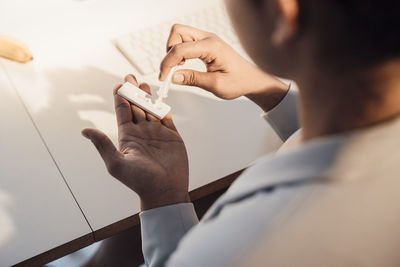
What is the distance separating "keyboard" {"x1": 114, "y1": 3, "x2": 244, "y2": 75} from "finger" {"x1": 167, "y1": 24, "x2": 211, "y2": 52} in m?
0.11

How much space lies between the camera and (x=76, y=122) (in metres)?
0.75

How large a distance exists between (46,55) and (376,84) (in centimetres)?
76

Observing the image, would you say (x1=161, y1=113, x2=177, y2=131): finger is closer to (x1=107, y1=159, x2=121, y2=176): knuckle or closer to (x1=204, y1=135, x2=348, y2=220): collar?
(x1=107, y1=159, x2=121, y2=176): knuckle

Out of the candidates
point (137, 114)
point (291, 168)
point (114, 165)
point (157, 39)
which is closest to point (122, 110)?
point (137, 114)

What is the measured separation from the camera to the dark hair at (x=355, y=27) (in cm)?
31

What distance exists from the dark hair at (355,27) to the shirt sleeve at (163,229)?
0.34 meters

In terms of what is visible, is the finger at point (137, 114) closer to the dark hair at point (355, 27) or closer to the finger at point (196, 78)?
the finger at point (196, 78)

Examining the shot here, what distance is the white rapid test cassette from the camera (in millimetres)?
707

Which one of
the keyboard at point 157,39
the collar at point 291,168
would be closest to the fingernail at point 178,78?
the keyboard at point 157,39

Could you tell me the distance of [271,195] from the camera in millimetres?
384

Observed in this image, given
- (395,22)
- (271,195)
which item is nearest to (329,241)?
(271,195)

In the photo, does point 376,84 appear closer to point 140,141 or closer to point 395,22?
point 395,22

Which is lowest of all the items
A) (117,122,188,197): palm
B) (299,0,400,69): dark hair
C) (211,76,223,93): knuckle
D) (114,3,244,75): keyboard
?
(117,122,188,197): palm

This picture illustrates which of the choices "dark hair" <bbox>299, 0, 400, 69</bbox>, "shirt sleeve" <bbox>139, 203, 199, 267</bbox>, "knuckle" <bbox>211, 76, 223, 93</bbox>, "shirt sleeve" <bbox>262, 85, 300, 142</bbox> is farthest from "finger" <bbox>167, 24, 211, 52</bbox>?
"dark hair" <bbox>299, 0, 400, 69</bbox>
